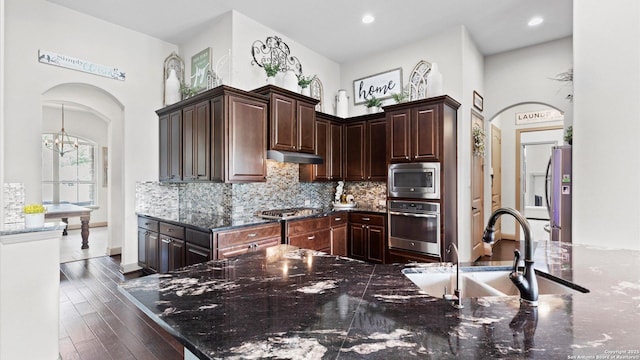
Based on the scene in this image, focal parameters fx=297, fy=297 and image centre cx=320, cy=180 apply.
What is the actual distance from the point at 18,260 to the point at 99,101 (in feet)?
12.7

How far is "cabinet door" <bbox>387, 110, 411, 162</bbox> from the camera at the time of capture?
13.3 feet

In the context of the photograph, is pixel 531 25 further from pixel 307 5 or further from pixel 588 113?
pixel 307 5

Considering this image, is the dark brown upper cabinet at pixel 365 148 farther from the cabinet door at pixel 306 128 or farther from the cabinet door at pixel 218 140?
the cabinet door at pixel 218 140

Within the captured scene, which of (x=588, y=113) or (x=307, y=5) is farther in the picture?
(x=307, y=5)

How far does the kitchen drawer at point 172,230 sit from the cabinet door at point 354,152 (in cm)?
266

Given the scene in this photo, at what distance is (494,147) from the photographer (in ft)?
19.8

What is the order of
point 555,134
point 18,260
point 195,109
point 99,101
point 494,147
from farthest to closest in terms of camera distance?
point 555,134 < point 494,147 < point 99,101 < point 195,109 < point 18,260

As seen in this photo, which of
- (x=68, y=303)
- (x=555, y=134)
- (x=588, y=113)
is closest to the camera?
(x=588, y=113)

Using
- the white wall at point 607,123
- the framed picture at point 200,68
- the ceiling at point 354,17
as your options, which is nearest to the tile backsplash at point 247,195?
the framed picture at point 200,68

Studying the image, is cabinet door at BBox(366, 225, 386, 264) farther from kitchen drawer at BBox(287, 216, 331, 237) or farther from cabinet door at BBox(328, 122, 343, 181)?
cabinet door at BBox(328, 122, 343, 181)

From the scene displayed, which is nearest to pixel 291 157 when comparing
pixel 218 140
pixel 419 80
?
pixel 218 140

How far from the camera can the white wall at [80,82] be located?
10.6 ft

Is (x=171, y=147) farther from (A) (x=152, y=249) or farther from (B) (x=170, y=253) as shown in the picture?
(B) (x=170, y=253)

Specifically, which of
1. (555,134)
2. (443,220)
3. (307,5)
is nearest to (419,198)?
(443,220)
